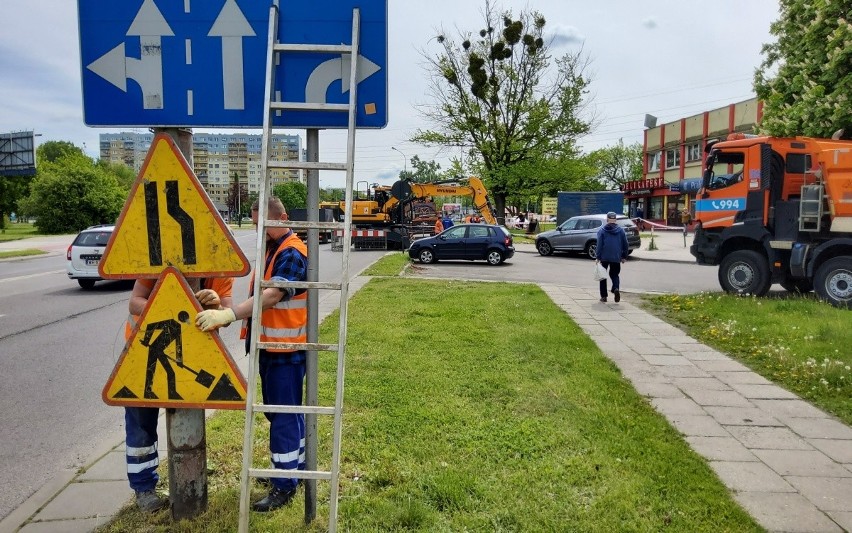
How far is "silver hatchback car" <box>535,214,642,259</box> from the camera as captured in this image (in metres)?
23.0

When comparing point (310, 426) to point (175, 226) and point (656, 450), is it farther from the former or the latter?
point (656, 450)

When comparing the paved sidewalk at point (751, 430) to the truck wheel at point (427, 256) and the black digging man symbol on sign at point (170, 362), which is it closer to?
the black digging man symbol on sign at point (170, 362)

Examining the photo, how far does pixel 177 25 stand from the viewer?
10.2 ft

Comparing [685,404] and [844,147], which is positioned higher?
[844,147]

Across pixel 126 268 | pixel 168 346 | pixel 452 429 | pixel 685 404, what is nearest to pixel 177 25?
pixel 126 268

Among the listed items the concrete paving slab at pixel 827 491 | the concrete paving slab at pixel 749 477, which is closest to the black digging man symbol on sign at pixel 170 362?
the concrete paving slab at pixel 749 477

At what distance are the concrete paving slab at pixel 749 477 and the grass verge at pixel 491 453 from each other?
11cm

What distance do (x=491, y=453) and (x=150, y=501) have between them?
6.91ft

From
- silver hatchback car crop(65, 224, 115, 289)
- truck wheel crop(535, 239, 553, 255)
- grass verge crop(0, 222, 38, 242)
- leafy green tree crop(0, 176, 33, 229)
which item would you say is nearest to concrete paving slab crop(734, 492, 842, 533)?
silver hatchback car crop(65, 224, 115, 289)

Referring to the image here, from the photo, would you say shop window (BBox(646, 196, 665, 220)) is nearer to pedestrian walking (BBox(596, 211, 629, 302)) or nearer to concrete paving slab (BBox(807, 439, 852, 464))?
pedestrian walking (BBox(596, 211, 629, 302))

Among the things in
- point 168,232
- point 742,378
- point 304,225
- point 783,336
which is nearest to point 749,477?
point 742,378

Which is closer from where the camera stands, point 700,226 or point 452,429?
point 452,429

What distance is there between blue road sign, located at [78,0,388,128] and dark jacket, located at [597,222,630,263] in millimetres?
9131

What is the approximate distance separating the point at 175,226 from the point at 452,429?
8.40ft
